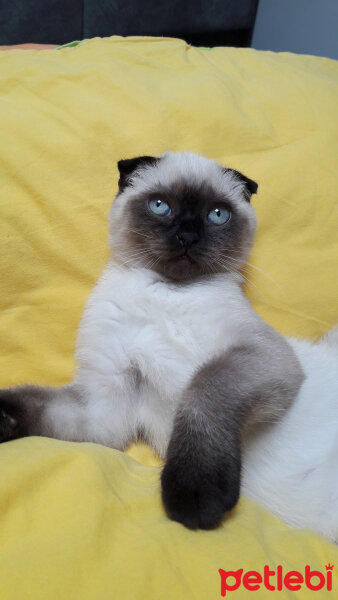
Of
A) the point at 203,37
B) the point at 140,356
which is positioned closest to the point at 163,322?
the point at 140,356

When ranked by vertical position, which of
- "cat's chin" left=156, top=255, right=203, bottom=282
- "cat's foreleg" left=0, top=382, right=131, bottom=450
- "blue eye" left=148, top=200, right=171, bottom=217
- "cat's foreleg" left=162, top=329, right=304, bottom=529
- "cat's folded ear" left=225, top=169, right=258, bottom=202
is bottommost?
"cat's foreleg" left=0, top=382, right=131, bottom=450

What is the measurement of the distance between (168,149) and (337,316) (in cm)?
95

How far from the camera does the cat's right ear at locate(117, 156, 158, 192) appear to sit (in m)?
1.63

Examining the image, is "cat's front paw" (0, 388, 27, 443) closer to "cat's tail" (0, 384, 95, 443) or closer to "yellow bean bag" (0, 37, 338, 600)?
"cat's tail" (0, 384, 95, 443)

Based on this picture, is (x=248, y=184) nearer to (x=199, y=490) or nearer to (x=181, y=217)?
(x=181, y=217)

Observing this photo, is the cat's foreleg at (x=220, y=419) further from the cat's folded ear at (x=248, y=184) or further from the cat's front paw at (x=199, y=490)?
the cat's folded ear at (x=248, y=184)

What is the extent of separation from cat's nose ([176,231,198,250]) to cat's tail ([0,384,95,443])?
0.57 metres

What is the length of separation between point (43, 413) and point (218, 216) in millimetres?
850

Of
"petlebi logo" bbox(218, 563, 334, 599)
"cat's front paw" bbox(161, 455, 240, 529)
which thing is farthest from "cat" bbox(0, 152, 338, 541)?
"petlebi logo" bbox(218, 563, 334, 599)

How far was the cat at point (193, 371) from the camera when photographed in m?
1.13

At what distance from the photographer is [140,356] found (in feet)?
4.63

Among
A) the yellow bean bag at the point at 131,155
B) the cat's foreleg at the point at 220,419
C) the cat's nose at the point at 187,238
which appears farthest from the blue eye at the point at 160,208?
the cat's foreleg at the point at 220,419

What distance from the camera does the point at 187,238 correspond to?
1431 millimetres

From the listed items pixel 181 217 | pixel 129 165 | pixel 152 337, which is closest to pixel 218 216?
pixel 181 217
